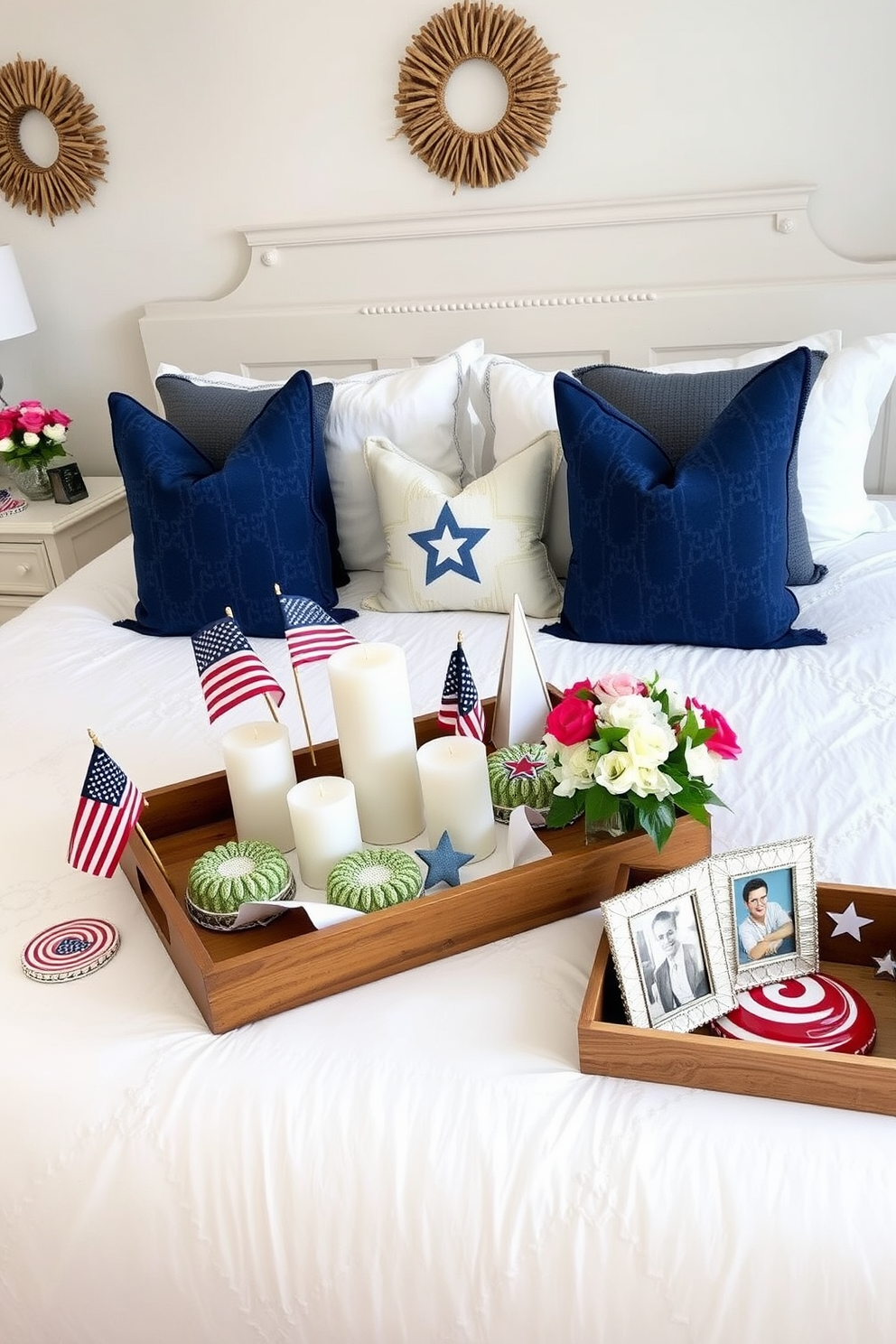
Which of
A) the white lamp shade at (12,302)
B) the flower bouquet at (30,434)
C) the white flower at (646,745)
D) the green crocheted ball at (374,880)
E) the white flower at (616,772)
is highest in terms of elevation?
the white lamp shade at (12,302)

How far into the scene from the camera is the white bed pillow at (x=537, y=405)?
213 cm

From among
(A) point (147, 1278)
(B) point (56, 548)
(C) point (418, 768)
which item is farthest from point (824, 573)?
(B) point (56, 548)

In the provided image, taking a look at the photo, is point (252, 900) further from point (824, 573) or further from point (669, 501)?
point (824, 573)

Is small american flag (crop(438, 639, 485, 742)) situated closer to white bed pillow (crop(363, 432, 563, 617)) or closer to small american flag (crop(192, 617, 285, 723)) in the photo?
small american flag (crop(192, 617, 285, 723))

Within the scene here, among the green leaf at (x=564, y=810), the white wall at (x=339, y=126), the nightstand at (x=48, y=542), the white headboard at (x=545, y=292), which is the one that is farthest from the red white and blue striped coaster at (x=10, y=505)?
the green leaf at (x=564, y=810)

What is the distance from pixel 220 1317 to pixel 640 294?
216 centimetres

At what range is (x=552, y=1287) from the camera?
0.91 m

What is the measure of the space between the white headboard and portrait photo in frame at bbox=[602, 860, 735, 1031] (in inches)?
66.9

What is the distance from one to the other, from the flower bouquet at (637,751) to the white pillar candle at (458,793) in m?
0.09

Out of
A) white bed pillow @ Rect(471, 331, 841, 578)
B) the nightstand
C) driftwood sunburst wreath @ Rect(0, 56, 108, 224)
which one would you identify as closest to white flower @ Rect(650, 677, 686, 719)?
white bed pillow @ Rect(471, 331, 841, 578)

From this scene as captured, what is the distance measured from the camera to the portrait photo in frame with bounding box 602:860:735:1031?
40.6 inches

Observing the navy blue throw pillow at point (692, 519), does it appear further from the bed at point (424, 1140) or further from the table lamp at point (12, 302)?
the table lamp at point (12, 302)

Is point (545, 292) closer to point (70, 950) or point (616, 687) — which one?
point (616, 687)

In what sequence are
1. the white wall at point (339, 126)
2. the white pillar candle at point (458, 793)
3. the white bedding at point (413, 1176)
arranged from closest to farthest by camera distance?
1. the white bedding at point (413, 1176)
2. the white pillar candle at point (458, 793)
3. the white wall at point (339, 126)
